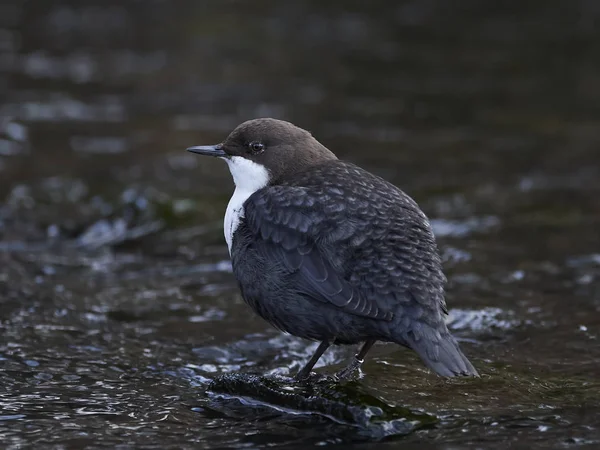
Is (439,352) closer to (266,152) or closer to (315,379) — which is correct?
(315,379)

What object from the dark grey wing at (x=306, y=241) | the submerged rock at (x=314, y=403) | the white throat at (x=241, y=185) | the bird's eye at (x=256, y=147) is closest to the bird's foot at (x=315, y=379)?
the submerged rock at (x=314, y=403)

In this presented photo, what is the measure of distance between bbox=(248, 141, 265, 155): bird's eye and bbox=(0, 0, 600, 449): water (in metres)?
1.09

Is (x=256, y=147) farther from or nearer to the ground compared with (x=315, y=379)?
farther from the ground

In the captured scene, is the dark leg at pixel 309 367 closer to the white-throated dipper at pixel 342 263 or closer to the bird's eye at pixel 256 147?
the white-throated dipper at pixel 342 263

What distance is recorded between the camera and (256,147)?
5301mm

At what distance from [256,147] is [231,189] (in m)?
3.47

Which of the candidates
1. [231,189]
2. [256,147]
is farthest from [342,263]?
[231,189]

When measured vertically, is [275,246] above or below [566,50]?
below

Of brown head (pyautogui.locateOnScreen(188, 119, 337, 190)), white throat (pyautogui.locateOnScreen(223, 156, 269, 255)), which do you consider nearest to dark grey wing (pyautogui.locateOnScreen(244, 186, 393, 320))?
white throat (pyautogui.locateOnScreen(223, 156, 269, 255))

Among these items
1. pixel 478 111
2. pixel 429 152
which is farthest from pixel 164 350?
pixel 478 111

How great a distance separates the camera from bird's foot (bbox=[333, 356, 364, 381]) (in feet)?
15.4

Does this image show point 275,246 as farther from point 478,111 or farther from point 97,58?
point 97,58

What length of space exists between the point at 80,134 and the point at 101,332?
5091mm

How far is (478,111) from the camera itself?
38.1ft
